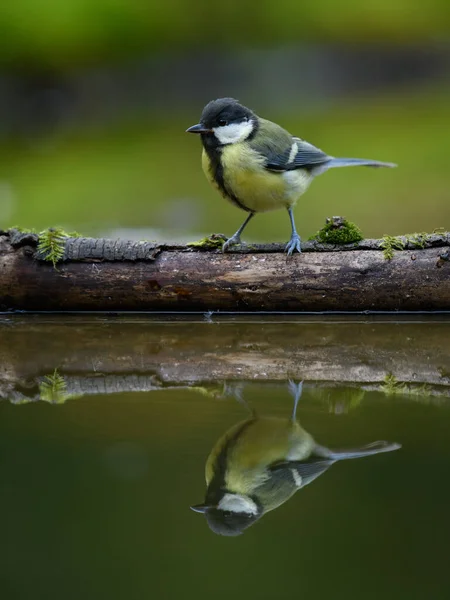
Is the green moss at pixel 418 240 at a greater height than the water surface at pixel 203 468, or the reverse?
the green moss at pixel 418 240

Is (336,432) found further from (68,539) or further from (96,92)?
(96,92)

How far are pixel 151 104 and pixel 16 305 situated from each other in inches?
391

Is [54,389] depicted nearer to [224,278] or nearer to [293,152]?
[224,278]

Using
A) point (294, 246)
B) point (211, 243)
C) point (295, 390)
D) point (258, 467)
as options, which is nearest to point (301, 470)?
point (258, 467)

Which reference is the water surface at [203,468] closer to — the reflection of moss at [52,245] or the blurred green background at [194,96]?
the reflection of moss at [52,245]

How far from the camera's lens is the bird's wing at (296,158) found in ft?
12.2

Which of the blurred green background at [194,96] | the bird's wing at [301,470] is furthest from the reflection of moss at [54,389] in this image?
the blurred green background at [194,96]

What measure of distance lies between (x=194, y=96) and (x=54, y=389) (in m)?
11.0

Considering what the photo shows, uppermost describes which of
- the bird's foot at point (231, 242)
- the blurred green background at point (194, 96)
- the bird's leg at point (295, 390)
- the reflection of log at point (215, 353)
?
the blurred green background at point (194, 96)

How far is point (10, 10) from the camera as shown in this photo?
526 inches

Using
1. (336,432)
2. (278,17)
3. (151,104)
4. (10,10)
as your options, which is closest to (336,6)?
(278,17)

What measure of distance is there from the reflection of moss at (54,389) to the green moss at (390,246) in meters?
1.45

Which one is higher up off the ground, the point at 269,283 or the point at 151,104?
the point at 151,104

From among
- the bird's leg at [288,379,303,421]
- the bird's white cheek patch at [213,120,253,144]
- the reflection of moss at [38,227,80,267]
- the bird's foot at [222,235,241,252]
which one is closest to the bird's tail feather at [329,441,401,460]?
the bird's leg at [288,379,303,421]
